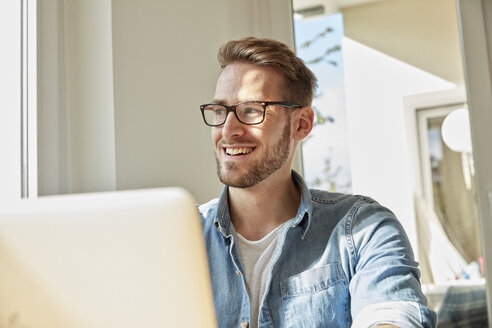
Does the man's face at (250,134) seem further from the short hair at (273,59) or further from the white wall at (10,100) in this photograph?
the white wall at (10,100)

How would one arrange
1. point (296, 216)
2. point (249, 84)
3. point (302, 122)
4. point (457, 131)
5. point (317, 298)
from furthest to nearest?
1. point (457, 131)
2. point (302, 122)
3. point (249, 84)
4. point (296, 216)
5. point (317, 298)

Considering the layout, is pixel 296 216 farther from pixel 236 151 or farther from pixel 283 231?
pixel 236 151

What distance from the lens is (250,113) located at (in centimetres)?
135

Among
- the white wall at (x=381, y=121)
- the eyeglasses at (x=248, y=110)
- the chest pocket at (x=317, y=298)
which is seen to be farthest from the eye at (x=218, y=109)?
the white wall at (x=381, y=121)

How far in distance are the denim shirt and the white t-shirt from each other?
0.09 feet

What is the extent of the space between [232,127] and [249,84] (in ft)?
0.45

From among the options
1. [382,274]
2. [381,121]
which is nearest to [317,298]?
[382,274]

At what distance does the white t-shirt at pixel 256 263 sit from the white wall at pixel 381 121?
121 centimetres

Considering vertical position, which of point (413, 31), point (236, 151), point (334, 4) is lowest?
point (236, 151)

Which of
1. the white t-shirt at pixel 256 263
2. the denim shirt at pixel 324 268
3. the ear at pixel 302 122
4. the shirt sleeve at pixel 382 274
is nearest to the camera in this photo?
the shirt sleeve at pixel 382 274

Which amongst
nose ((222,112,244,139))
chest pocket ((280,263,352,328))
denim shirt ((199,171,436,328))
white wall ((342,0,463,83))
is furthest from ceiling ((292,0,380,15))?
chest pocket ((280,263,352,328))

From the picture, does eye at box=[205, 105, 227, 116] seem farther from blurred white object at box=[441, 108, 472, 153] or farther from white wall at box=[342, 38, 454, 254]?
blurred white object at box=[441, 108, 472, 153]

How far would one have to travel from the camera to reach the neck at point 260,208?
1317 millimetres

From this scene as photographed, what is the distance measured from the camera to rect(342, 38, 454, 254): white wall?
2.40 m
